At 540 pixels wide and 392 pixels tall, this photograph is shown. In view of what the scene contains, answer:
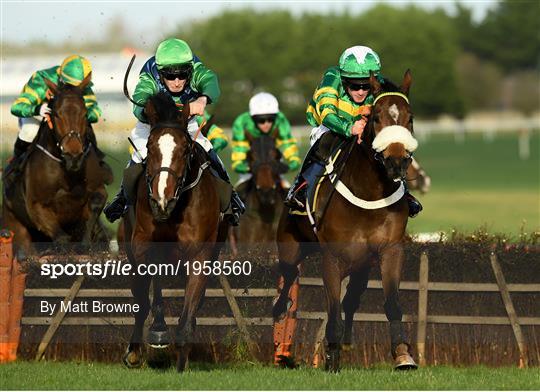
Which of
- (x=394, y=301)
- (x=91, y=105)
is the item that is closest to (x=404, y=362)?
(x=394, y=301)

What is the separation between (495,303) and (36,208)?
4.70 meters

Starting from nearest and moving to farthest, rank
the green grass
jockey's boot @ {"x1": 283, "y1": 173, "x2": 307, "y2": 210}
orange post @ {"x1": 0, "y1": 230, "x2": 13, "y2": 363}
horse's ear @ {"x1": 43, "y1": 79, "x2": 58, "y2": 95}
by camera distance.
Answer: the green grass, jockey's boot @ {"x1": 283, "y1": 173, "x2": 307, "y2": 210}, orange post @ {"x1": 0, "y1": 230, "x2": 13, "y2": 363}, horse's ear @ {"x1": 43, "y1": 79, "x2": 58, "y2": 95}

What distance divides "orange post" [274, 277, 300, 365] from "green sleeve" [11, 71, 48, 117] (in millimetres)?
3694

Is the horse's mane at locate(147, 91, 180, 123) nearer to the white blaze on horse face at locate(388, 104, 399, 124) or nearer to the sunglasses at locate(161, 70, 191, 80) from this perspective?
the sunglasses at locate(161, 70, 191, 80)

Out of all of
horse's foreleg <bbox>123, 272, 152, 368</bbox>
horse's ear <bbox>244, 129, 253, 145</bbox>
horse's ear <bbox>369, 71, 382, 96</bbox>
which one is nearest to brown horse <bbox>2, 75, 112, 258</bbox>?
horse's foreleg <bbox>123, 272, 152, 368</bbox>

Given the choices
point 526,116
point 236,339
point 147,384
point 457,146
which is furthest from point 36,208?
point 526,116

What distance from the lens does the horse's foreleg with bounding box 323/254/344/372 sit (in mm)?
8430

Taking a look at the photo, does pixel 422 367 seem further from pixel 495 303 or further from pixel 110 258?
pixel 110 258

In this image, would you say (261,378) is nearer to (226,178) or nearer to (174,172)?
(174,172)

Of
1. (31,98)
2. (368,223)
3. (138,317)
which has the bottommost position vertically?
(138,317)

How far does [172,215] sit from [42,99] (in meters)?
3.90

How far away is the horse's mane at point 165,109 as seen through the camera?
27.7 ft

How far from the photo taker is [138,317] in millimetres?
9148

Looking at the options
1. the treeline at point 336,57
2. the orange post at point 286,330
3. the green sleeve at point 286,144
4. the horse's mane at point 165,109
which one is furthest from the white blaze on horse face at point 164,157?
the treeline at point 336,57
